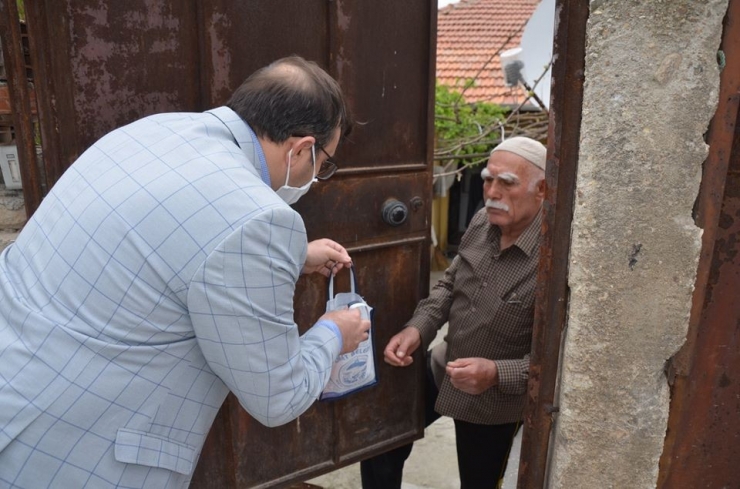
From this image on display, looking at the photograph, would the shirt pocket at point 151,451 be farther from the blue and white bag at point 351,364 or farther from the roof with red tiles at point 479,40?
the roof with red tiles at point 479,40

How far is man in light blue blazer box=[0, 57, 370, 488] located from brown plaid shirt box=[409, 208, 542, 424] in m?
0.97

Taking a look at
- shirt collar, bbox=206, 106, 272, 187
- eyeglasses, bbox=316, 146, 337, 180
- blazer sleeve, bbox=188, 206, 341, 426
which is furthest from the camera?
eyeglasses, bbox=316, 146, 337, 180

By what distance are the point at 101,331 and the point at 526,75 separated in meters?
5.24

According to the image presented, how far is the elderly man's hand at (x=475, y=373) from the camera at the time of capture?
215cm

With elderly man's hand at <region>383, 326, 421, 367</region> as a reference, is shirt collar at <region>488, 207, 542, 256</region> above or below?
above

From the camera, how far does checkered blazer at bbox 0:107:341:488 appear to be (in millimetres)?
1289

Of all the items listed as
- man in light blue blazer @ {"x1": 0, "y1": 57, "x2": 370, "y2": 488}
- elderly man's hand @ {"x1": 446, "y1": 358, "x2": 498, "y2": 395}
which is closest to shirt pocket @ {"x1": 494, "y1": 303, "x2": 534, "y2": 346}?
elderly man's hand @ {"x1": 446, "y1": 358, "x2": 498, "y2": 395}

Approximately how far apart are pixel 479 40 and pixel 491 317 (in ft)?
33.4

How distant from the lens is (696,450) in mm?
1601

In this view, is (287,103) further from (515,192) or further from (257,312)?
(515,192)

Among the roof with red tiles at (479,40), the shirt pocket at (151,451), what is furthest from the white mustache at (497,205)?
the roof with red tiles at (479,40)

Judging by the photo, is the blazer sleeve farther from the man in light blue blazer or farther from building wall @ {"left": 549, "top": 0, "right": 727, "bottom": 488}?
building wall @ {"left": 549, "top": 0, "right": 727, "bottom": 488}

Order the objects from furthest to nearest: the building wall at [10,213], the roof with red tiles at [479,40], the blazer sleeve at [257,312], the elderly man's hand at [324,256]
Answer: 1. the roof with red tiles at [479,40]
2. the building wall at [10,213]
3. the elderly man's hand at [324,256]
4. the blazer sleeve at [257,312]

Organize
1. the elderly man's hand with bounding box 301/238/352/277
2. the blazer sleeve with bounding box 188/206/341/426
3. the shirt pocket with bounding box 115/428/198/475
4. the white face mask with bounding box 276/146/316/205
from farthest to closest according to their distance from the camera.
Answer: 1. the elderly man's hand with bounding box 301/238/352/277
2. the white face mask with bounding box 276/146/316/205
3. the shirt pocket with bounding box 115/428/198/475
4. the blazer sleeve with bounding box 188/206/341/426
